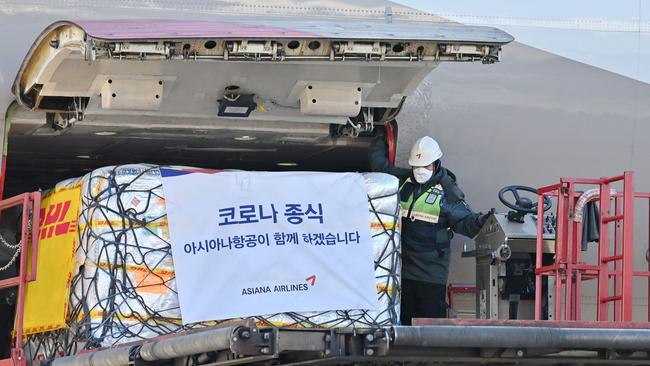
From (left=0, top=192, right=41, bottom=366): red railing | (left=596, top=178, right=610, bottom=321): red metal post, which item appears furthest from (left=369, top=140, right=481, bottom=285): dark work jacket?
(left=0, top=192, right=41, bottom=366): red railing

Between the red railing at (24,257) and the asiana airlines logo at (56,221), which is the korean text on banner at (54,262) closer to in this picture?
the asiana airlines logo at (56,221)

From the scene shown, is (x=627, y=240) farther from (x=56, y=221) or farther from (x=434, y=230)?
(x=56, y=221)

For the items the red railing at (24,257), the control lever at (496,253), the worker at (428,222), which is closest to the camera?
the red railing at (24,257)

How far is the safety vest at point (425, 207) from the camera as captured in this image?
7.87 m

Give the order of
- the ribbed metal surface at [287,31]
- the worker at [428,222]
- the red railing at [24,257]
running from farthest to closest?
the worker at [428,222]
the red railing at [24,257]
the ribbed metal surface at [287,31]

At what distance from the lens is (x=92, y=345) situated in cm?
679

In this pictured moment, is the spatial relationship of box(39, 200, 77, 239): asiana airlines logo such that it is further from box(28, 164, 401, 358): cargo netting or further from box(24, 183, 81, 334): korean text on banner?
box(28, 164, 401, 358): cargo netting

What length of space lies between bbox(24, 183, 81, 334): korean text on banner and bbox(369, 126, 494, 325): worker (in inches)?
78.2

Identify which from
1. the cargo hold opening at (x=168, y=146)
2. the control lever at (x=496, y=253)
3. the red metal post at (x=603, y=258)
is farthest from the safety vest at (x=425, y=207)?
the red metal post at (x=603, y=258)

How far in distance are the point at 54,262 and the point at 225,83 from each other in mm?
1394

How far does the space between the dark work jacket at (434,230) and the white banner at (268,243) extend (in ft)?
2.61

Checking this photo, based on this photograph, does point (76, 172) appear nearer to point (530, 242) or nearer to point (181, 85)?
point (181, 85)

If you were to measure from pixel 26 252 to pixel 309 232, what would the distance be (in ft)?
5.08

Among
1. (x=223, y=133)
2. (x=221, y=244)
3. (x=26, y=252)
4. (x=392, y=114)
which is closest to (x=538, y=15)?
(x=392, y=114)
